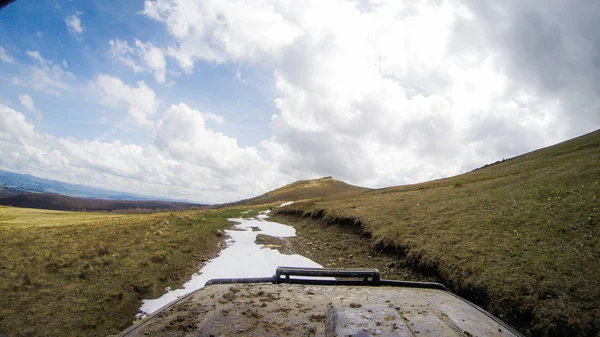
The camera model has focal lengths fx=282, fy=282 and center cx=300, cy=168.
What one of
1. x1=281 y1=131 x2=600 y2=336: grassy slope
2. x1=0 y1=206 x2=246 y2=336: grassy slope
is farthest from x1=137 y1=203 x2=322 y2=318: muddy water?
x1=281 y1=131 x2=600 y2=336: grassy slope

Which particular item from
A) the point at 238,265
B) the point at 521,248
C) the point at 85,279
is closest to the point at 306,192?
the point at 238,265

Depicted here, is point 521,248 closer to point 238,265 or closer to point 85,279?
point 238,265

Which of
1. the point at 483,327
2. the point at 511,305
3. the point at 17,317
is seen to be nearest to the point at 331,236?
the point at 511,305

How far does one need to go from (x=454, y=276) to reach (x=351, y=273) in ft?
25.6

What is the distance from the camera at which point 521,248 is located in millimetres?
10305

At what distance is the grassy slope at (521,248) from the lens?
7.11m

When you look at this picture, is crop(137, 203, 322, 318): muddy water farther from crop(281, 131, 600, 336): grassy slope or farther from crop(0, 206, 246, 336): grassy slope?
crop(281, 131, 600, 336): grassy slope

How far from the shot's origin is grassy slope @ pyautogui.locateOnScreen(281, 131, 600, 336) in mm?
7105

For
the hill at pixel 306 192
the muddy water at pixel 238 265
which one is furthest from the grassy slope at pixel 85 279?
the hill at pixel 306 192

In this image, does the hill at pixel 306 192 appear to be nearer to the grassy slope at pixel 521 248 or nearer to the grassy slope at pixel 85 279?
the grassy slope at pixel 521 248

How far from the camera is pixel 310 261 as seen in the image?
48.2ft

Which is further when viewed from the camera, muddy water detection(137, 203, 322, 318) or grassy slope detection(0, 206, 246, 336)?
muddy water detection(137, 203, 322, 318)

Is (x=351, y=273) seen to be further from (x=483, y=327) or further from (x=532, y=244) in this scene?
(x=532, y=244)

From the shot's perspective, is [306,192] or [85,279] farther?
[306,192]
